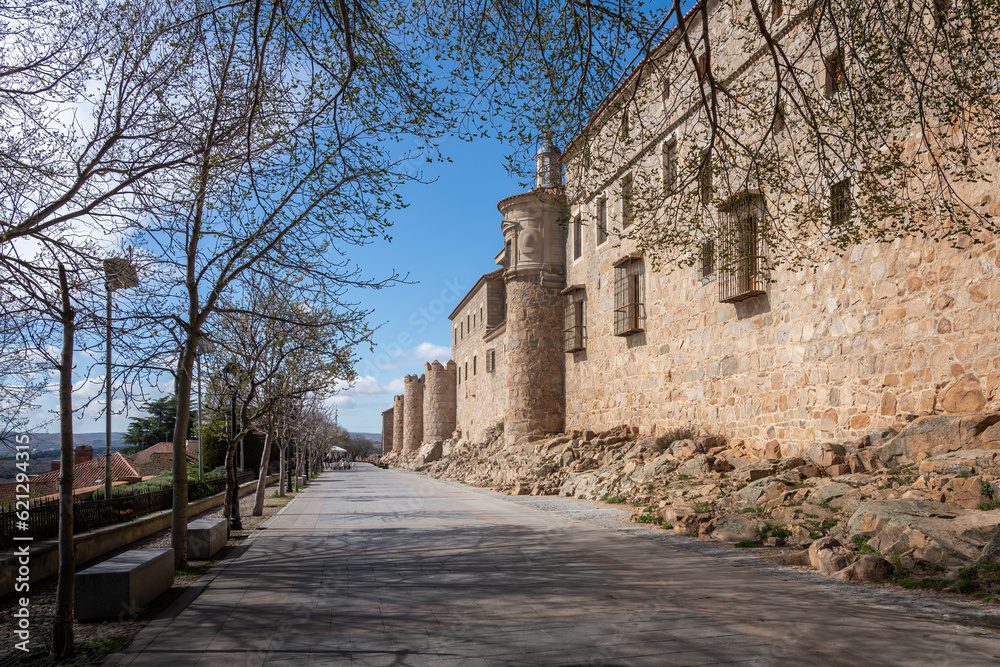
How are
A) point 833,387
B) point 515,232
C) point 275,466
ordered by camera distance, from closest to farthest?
point 833,387
point 515,232
point 275,466

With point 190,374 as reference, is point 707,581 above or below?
below

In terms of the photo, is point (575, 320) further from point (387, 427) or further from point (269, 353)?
point (387, 427)

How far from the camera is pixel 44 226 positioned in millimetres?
5906

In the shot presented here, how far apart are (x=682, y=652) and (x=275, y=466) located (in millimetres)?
44669

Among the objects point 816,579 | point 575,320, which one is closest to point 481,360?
point 575,320

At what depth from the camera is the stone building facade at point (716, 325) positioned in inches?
384

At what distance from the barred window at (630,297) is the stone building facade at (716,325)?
56 millimetres

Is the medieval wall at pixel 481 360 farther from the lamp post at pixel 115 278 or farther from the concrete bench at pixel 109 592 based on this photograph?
the concrete bench at pixel 109 592

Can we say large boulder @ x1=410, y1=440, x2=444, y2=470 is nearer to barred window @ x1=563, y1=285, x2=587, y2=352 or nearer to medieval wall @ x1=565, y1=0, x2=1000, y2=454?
barred window @ x1=563, y1=285, x2=587, y2=352

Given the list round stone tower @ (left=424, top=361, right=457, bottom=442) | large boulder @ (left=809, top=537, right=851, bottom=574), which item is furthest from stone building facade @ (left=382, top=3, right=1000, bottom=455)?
round stone tower @ (left=424, top=361, right=457, bottom=442)

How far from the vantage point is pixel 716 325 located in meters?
16.3

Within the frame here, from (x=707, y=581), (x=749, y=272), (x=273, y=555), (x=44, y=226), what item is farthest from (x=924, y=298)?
(x=44, y=226)

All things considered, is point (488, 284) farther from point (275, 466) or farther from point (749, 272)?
point (749, 272)

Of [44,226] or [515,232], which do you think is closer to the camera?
[44,226]
